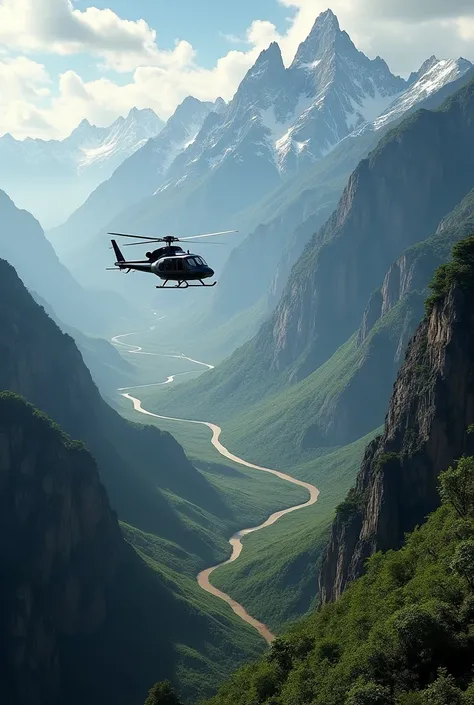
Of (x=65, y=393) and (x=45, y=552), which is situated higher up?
(x=65, y=393)

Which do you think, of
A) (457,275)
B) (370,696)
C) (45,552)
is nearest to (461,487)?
(370,696)

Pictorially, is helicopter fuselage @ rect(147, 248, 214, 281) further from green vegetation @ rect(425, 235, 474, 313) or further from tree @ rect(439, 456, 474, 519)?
green vegetation @ rect(425, 235, 474, 313)

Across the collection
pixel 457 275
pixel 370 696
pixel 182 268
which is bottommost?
pixel 370 696

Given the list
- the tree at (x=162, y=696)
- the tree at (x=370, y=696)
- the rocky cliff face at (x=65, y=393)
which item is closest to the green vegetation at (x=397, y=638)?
the tree at (x=370, y=696)

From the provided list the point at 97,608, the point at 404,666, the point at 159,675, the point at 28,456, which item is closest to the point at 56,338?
the point at 28,456

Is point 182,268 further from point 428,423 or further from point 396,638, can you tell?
point 396,638

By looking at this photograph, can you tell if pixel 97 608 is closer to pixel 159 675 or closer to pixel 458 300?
pixel 159 675

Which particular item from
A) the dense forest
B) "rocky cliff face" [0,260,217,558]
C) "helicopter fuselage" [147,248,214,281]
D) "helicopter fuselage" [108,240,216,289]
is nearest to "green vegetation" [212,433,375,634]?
"rocky cliff face" [0,260,217,558]
